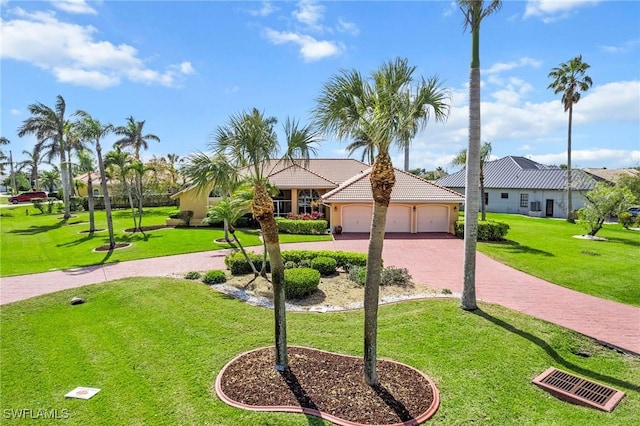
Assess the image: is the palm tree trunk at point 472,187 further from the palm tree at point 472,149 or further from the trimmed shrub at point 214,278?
the trimmed shrub at point 214,278

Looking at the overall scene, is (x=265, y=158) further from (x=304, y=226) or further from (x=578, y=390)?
(x=304, y=226)

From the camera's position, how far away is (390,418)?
5.93 metres

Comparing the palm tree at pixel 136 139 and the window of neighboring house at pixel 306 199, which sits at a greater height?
the palm tree at pixel 136 139

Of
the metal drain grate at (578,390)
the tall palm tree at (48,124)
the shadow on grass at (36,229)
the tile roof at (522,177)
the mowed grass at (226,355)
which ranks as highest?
the tall palm tree at (48,124)

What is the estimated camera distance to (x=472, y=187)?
10352mm

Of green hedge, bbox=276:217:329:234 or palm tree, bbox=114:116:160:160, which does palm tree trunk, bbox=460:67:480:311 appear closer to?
green hedge, bbox=276:217:329:234

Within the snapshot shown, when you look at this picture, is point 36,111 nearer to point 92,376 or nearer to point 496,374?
point 92,376

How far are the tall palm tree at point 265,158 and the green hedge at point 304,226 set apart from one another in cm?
1945

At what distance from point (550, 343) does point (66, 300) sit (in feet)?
47.2

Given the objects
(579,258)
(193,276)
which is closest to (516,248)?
(579,258)

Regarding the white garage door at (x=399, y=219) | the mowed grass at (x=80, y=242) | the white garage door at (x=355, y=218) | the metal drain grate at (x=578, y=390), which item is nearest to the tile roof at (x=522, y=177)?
the white garage door at (x=399, y=219)

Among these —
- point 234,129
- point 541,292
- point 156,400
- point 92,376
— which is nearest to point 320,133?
point 234,129

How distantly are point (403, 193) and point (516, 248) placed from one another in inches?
345

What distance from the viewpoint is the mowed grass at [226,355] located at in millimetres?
6207
